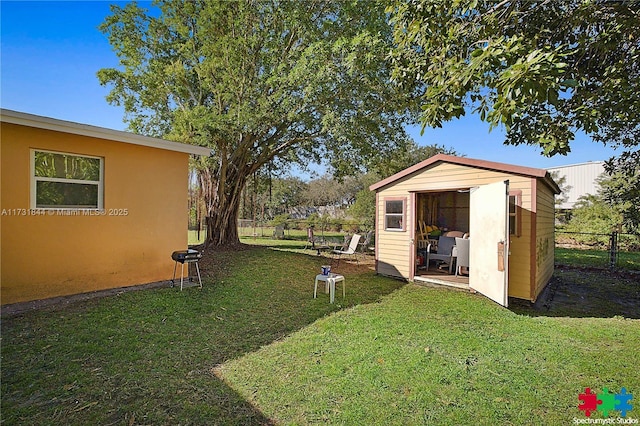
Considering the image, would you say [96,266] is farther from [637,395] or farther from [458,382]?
[637,395]

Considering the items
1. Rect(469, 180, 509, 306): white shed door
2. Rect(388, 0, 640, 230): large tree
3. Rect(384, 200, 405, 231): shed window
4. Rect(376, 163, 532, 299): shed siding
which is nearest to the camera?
Rect(388, 0, 640, 230): large tree

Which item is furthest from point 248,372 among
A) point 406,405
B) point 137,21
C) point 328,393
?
point 137,21

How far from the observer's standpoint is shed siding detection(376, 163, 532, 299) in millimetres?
5926

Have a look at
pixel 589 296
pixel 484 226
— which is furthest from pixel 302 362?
pixel 589 296

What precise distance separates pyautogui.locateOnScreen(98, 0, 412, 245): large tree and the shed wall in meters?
2.69

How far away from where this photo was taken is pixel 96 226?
562 centimetres

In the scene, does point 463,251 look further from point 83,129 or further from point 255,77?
point 83,129

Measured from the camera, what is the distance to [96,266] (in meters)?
5.62

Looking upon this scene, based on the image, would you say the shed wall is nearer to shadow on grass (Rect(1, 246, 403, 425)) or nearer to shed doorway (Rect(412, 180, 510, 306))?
shadow on grass (Rect(1, 246, 403, 425))

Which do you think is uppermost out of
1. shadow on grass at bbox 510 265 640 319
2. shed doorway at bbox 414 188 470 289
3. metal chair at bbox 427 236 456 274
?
shed doorway at bbox 414 188 470 289

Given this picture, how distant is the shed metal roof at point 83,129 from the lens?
15.0 ft

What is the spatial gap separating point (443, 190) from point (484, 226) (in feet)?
5.31

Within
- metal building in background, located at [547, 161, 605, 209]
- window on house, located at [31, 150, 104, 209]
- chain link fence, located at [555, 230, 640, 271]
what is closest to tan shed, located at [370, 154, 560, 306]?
chain link fence, located at [555, 230, 640, 271]

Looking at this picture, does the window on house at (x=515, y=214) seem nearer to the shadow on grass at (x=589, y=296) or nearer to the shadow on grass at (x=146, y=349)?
the shadow on grass at (x=589, y=296)
